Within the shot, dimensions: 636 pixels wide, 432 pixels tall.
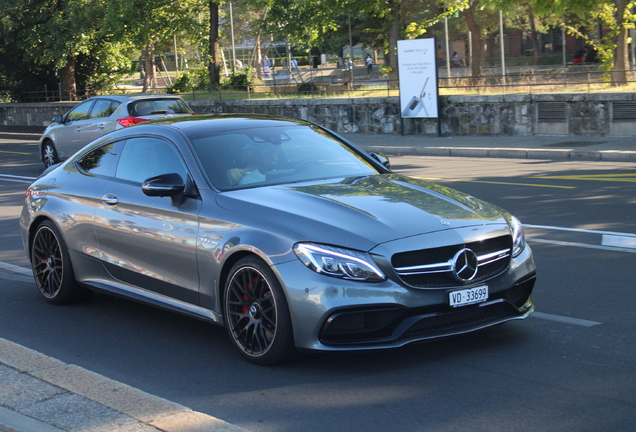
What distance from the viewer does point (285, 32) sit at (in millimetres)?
32594

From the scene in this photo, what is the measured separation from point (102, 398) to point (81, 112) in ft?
48.9

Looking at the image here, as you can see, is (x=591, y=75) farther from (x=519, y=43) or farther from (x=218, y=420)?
(x=519, y=43)

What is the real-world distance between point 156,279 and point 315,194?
1.38m

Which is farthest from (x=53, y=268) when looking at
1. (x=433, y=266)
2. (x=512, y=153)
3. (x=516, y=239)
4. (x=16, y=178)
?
(x=512, y=153)

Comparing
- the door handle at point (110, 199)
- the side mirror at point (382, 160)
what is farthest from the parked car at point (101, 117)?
the side mirror at point (382, 160)

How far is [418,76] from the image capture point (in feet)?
73.0

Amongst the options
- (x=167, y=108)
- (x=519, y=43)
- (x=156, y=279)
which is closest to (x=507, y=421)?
(x=156, y=279)

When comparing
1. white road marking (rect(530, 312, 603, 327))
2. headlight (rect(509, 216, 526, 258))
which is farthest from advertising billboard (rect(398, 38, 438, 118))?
headlight (rect(509, 216, 526, 258))

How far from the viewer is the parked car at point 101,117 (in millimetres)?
16969

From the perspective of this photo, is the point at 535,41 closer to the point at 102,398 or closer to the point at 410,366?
the point at 410,366

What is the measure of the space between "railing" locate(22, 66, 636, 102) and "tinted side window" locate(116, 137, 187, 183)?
52.8 feet

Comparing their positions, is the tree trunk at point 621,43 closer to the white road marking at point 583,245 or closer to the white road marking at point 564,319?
the white road marking at point 583,245

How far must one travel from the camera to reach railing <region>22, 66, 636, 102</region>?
20.0m

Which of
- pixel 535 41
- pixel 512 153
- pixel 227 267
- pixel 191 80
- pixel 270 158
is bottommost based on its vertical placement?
pixel 512 153
